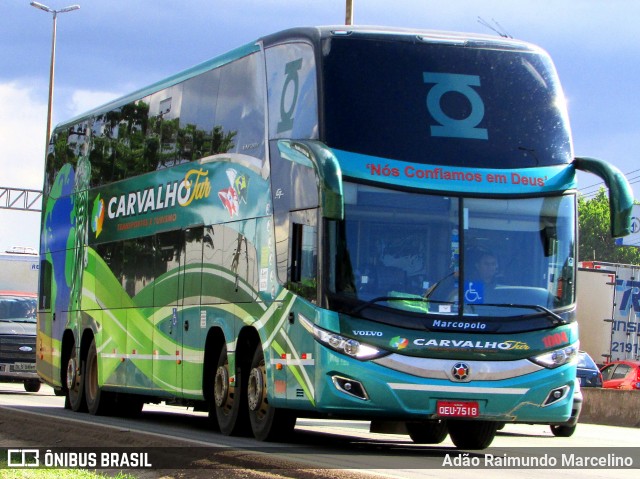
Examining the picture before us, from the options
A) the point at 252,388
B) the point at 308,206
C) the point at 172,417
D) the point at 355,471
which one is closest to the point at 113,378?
the point at 172,417

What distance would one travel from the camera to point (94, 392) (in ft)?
79.7

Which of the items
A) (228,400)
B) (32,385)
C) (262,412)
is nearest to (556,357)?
(262,412)

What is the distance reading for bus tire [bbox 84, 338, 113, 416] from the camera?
24.0m

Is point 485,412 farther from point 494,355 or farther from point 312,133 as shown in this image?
point 312,133

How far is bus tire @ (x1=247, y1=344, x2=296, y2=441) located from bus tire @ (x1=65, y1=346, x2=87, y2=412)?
815cm

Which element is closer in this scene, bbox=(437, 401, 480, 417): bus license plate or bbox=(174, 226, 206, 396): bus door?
bbox=(437, 401, 480, 417): bus license plate

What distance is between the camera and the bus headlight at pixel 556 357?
49.7ft

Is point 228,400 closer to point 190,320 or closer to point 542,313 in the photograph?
point 190,320

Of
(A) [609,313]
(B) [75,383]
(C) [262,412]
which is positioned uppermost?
(A) [609,313]

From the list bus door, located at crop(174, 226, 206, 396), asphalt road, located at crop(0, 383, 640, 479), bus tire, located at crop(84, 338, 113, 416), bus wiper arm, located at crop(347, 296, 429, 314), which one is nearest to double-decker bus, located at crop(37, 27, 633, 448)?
bus wiper arm, located at crop(347, 296, 429, 314)

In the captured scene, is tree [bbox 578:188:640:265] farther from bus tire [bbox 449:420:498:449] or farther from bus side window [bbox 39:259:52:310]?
bus tire [bbox 449:420:498:449]

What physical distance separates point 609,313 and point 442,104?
36214 mm

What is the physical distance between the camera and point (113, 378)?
2302cm

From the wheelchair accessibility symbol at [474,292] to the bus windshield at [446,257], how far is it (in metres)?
0.01
